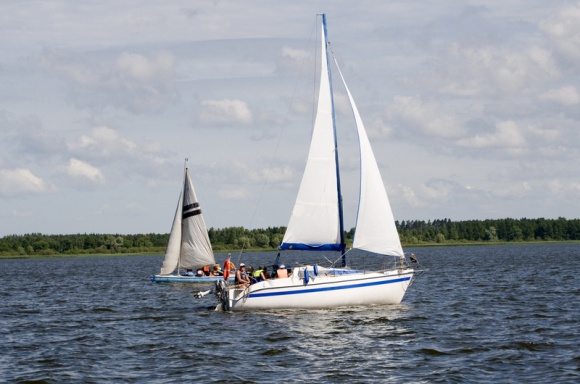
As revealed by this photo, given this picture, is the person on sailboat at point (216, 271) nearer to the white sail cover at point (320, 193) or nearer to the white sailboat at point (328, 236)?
the white sailboat at point (328, 236)

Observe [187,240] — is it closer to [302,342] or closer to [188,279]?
[188,279]

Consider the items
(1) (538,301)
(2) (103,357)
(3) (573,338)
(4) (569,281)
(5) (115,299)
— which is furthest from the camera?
(4) (569,281)

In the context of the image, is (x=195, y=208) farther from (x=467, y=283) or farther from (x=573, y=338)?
(x=573, y=338)

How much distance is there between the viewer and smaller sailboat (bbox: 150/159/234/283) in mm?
71688

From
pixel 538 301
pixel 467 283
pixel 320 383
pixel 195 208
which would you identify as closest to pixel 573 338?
pixel 320 383

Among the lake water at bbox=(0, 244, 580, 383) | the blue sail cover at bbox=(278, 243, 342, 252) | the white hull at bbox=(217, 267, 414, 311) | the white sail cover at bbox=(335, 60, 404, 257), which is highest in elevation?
the white sail cover at bbox=(335, 60, 404, 257)

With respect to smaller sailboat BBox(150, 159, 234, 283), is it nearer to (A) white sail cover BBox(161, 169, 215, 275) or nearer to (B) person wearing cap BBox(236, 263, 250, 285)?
(A) white sail cover BBox(161, 169, 215, 275)

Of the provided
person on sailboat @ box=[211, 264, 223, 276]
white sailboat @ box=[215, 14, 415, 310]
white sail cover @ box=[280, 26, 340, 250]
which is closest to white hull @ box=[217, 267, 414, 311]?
white sailboat @ box=[215, 14, 415, 310]

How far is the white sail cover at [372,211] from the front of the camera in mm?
42812

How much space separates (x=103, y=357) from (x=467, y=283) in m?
40.8

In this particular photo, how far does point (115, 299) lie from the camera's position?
2324 inches

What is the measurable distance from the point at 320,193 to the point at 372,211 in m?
2.75

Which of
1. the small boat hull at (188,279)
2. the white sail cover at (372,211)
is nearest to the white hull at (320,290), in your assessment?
the white sail cover at (372,211)

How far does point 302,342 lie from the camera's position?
112ft
